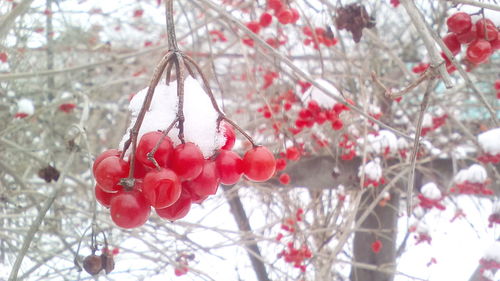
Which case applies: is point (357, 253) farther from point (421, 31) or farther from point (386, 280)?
point (421, 31)

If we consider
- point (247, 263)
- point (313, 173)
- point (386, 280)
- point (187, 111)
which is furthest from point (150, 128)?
point (247, 263)

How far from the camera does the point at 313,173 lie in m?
3.40

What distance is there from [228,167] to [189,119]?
118 millimetres

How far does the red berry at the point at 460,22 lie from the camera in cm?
142

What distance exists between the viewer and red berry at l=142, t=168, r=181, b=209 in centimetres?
77

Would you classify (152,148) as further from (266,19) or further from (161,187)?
(266,19)

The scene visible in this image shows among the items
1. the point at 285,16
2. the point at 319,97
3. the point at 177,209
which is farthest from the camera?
the point at 319,97

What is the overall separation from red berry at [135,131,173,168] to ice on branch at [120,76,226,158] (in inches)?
2.1

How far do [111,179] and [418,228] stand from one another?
135 inches

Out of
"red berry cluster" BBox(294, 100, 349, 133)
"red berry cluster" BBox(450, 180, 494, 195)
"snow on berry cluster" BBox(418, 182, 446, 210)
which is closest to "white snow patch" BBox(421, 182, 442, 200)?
"snow on berry cluster" BBox(418, 182, 446, 210)

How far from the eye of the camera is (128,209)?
821 mm

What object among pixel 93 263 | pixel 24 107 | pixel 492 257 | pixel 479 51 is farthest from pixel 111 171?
pixel 24 107

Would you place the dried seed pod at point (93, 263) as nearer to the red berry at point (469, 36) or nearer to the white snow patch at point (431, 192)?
the red berry at point (469, 36)

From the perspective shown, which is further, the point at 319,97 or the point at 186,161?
the point at 319,97
